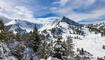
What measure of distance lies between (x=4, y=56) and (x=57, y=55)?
16.1 meters

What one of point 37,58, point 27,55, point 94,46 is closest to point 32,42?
point 37,58

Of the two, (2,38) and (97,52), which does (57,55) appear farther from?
(97,52)

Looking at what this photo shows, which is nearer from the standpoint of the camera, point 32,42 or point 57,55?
point 57,55

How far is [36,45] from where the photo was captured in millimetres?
46750

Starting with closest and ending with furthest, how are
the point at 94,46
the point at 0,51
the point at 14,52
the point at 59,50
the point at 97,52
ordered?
the point at 0,51 < the point at 14,52 < the point at 59,50 < the point at 97,52 < the point at 94,46

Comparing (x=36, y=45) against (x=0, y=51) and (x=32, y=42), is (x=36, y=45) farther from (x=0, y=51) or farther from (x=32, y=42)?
(x=0, y=51)

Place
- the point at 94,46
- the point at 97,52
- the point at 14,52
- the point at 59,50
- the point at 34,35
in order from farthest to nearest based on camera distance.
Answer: the point at 94,46 → the point at 97,52 → the point at 34,35 → the point at 59,50 → the point at 14,52

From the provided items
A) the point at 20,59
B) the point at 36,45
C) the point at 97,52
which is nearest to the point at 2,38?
the point at 20,59

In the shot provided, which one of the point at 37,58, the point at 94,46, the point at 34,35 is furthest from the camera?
the point at 94,46

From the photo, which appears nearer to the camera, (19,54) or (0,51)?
(0,51)

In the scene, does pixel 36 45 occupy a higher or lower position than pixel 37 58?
higher

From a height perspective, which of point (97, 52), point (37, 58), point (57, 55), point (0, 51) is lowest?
point (97, 52)

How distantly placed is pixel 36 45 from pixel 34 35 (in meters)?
4.26

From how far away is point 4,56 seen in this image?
23.0 m
